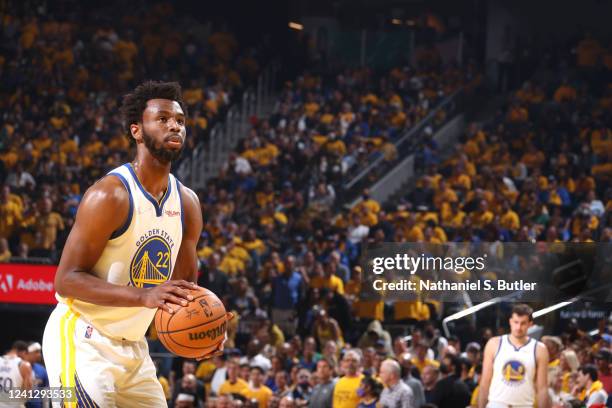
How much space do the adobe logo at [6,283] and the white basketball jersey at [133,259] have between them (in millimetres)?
9455

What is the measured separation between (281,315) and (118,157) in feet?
20.2

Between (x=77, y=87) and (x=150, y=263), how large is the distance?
58.5 ft

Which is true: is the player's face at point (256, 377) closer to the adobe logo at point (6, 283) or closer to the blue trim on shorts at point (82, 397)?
the adobe logo at point (6, 283)

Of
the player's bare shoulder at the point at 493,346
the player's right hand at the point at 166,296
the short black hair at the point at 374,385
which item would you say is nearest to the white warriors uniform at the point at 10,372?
the short black hair at the point at 374,385

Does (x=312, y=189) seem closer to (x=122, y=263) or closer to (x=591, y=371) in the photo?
(x=591, y=371)

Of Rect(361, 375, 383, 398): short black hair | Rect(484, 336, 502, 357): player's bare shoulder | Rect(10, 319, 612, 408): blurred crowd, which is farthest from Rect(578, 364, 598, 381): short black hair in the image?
Rect(361, 375, 383, 398): short black hair

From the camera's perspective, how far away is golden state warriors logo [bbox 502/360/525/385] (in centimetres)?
834

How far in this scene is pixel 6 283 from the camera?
14.1 meters

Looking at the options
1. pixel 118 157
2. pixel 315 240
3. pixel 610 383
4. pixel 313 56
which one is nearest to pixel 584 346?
pixel 610 383

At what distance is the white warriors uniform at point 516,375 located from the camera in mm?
8344

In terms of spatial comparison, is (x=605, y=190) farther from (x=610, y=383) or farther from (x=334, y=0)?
(x=334, y=0)

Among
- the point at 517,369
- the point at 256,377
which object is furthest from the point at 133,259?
the point at 256,377

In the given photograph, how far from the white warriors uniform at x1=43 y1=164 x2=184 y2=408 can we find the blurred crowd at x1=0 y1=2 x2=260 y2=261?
1151 centimetres

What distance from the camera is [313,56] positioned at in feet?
83.0
